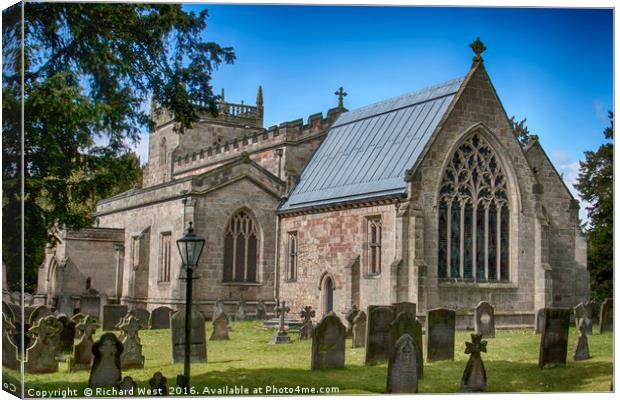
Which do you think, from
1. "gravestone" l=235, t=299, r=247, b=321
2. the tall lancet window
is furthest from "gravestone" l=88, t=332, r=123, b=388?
the tall lancet window

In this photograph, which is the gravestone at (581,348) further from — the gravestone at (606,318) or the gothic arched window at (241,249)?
the gothic arched window at (241,249)

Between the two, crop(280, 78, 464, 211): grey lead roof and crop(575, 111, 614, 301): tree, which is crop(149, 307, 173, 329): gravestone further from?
crop(575, 111, 614, 301): tree

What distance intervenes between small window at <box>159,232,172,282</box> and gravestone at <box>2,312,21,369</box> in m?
11.7

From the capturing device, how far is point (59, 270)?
32.6 meters

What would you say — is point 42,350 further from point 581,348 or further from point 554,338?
point 581,348

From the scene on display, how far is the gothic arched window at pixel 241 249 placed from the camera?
2745cm

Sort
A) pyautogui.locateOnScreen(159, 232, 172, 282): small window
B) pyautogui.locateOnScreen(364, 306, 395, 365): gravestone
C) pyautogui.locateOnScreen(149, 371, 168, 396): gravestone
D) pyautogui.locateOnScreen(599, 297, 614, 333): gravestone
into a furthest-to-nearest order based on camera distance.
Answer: pyautogui.locateOnScreen(159, 232, 172, 282): small window < pyautogui.locateOnScreen(599, 297, 614, 333): gravestone < pyautogui.locateOnScreen(364, 306, 395, 365): gravestone < pyautogui.locateOnScreen(149, 371, 168, 396): gravestone

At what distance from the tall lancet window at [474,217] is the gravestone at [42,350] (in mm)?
11693

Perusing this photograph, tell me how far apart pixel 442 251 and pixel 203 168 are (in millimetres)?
13185

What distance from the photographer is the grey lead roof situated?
26562 mm

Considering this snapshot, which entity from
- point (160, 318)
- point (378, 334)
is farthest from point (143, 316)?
point (378, 334)

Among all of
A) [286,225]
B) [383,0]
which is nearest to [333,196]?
[286,225]

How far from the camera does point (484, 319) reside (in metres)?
23.9

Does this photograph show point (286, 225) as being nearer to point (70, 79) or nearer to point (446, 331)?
point (446, 331)
